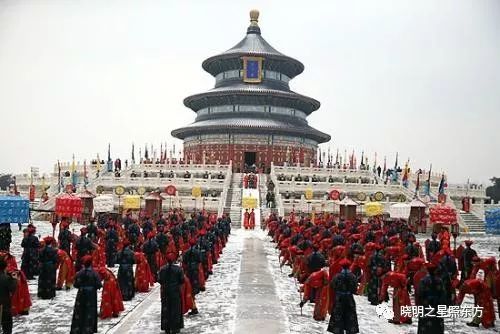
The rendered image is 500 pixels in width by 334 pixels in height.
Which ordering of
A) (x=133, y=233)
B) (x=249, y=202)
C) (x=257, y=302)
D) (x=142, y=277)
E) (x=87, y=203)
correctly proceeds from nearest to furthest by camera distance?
(x=257, y=302)
(x=142, y=277)
(x=133, y=233)
(x=87, y=203)
(x=249, y=202)

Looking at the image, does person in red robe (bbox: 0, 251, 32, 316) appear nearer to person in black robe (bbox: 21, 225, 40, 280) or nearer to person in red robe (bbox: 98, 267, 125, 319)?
person in red robe (bbox: 98, 267, 125, 319)

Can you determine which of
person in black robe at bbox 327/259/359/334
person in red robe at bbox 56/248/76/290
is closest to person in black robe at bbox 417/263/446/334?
person in black robe at bbox 327/259/359/334

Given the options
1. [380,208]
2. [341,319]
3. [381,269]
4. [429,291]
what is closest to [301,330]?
[341,319]

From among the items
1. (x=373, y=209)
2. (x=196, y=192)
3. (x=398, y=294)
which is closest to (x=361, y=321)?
(x=398, y=294)

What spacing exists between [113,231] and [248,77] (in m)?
41.3

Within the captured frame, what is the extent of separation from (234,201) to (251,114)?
69.2 ft

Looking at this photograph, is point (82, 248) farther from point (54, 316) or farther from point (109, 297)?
point (109, 297)

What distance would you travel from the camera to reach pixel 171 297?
10602 mm

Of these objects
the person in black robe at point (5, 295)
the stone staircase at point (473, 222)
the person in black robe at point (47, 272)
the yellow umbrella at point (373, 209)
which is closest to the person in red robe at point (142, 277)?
the person in black robe at point (47, 272)

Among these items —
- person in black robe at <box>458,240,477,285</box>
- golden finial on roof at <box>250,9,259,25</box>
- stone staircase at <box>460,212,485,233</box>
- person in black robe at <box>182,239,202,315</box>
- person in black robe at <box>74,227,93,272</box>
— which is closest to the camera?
person in black robe at <box>182,239,202,315</box>

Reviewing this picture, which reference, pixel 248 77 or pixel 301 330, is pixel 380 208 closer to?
pixel 301 330

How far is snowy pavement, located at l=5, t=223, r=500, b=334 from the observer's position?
1081cm

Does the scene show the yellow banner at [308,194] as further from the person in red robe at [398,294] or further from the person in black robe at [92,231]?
the person in red robe at [398,294]

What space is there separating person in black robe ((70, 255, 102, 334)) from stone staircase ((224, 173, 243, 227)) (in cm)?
2296
